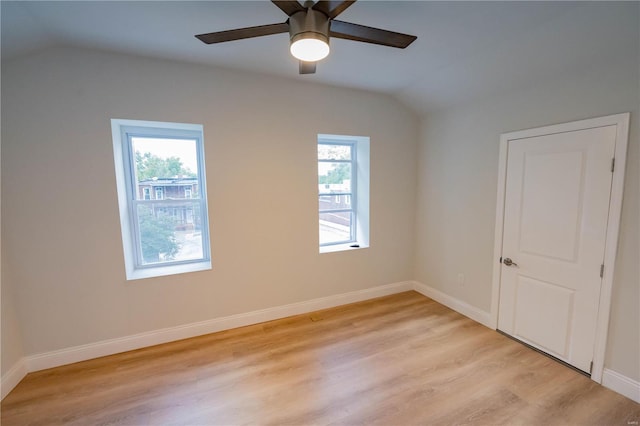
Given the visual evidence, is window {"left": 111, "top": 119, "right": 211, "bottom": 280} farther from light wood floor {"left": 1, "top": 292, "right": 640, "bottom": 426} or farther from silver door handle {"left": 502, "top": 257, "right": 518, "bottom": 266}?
silver door handle {"left": 502, "top": 257, "right": 518, "bottom": 266}

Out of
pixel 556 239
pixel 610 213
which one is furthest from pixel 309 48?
pixel 556 239

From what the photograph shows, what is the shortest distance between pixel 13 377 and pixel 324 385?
240 centimetres

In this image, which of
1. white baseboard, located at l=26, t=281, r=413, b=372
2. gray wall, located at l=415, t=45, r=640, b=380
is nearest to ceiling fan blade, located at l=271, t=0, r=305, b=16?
gray wall, located at l=415, t=45, r=640, b=380

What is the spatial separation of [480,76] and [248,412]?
3429mm

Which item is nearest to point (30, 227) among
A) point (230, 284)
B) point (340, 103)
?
point (230, 284)

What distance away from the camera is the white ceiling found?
1685 mm

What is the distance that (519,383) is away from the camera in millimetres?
2031

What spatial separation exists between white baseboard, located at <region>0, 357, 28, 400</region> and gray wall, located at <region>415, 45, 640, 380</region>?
13.7 feet

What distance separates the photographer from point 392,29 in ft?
6.46

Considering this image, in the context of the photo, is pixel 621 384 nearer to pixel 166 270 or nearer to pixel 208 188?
pixel 208 188

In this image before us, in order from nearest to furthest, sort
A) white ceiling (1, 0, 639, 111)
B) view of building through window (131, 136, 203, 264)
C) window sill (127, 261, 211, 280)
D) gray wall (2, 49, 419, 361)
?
1. white ceiling (1, 0, 639, 111)
2. gray wall (2, 49, 419, 361)
3. window sill (127, 261, 211, 280)
4. view of building through window (131, 136, 203, 264)

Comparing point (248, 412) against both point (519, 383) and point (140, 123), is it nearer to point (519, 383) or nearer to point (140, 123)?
point (519, 383)

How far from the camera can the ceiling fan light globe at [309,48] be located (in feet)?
4.61

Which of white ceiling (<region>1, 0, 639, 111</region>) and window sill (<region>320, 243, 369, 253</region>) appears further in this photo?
window sill (<region>320, 243, 369, 253</region>)
